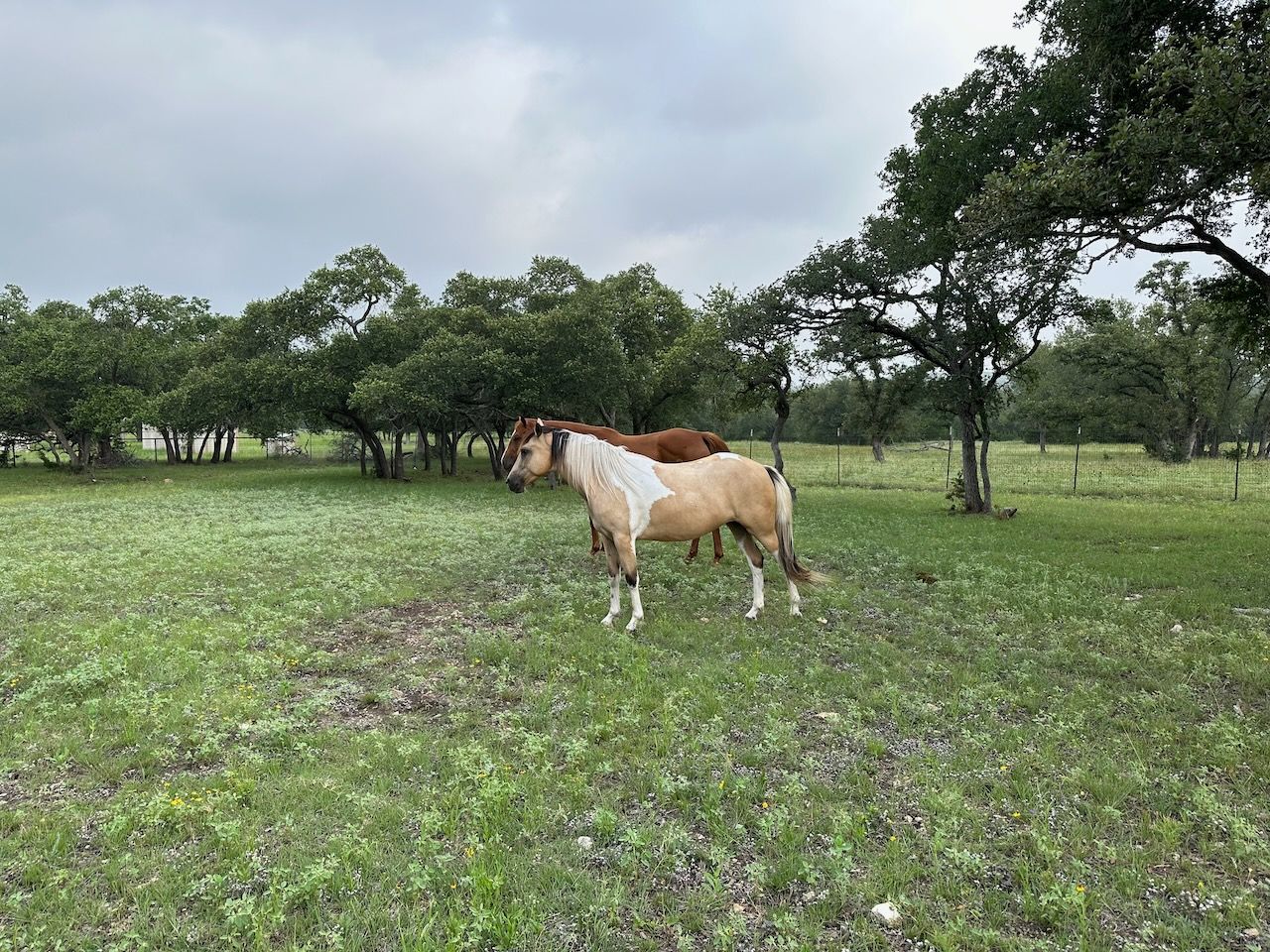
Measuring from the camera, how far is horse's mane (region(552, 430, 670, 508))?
6117 mm

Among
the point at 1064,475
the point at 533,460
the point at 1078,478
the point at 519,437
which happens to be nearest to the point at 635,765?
the point at 533,460

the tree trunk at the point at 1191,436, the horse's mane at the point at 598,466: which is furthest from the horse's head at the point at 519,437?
the tree trunk at the point at 1191,436

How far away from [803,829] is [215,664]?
4.63m

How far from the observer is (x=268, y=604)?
262 inches

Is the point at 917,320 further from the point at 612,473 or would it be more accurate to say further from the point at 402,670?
the point at 402,670

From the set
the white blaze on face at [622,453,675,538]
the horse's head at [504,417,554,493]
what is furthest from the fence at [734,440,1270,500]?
the horse's head at [504,417,554,493]

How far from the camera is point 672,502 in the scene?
610cm

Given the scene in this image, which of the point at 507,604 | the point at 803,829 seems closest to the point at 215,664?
the point at 507,604

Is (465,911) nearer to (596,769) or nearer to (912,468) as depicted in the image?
(596,769)

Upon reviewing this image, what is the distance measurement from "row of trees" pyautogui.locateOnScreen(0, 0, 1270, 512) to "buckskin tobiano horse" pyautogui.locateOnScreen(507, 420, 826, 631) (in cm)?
452

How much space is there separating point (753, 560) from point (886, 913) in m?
4.04

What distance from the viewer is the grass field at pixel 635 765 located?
7.74 feet

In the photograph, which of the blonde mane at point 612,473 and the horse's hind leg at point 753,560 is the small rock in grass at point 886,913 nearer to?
the horse's hind leg at point 753,560

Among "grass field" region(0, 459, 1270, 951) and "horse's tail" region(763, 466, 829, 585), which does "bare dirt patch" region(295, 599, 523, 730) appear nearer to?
"grass field" region(0, 459, 1270, 951)
